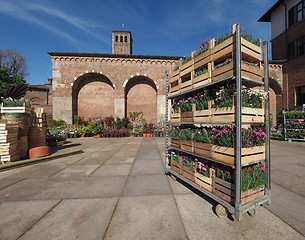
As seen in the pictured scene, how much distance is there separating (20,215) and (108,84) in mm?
13224

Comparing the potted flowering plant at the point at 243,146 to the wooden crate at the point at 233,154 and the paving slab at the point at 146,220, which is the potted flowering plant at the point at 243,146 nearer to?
the wooden crate at the point at 233,154

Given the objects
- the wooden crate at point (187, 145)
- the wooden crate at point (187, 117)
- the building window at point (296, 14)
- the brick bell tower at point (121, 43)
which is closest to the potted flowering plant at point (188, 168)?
the wooden crate at point (187, 145)

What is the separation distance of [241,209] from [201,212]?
1.87 ft

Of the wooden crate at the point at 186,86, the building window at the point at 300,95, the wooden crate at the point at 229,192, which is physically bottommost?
the wooden crate at the point at 229,192

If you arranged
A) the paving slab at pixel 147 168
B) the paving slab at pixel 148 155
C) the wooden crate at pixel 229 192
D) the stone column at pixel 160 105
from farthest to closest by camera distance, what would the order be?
the stone column at pixel 160 105 → the paving slab at pixel 148 155 → the paving slab at pixel 147 168 → the wooden crate at pixel 229 192

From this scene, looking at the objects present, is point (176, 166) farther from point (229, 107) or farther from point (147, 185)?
point (229, 107)

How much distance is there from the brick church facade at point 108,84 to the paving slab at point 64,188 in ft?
34.0

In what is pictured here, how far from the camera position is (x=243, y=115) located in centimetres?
202

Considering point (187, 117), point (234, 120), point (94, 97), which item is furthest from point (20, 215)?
point (94, 97)

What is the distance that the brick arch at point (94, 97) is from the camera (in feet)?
44.4

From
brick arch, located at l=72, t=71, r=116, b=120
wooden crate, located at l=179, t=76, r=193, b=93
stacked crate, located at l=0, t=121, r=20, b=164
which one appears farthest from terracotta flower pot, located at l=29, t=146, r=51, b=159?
brick arch, located at l=72, t=71, r=116, b=120

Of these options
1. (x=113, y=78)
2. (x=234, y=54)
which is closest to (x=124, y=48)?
(x=113, y=78)

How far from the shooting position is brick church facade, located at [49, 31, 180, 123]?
41.2 ft

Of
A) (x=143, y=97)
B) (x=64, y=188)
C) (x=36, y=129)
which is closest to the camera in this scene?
(x=64, y=188)
